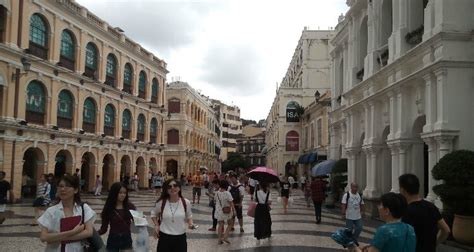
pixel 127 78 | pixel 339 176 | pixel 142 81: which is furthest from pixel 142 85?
pixel 339 176

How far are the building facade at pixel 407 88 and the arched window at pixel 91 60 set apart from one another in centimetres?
1658

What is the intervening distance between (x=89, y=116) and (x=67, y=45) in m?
5.17

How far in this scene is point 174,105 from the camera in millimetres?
53719

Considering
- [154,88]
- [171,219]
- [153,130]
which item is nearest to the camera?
[171,219]

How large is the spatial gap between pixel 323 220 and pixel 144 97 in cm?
2633

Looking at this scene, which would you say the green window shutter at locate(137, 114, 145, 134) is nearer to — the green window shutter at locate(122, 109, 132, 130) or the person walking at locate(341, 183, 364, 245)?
the green window shutter at locate(122, 109, 132, 130)

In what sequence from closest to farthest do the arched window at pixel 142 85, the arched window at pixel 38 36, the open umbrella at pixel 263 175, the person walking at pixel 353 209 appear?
the person walking at pixel 353 209, the open umbrella at pixel 263 175, the arched window at pixel 38 36, the arched window at pixel 142 85

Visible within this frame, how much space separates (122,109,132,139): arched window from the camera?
1479 inches

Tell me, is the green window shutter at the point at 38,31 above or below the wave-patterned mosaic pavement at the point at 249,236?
above

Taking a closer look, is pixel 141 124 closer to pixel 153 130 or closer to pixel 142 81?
pixel 153 130

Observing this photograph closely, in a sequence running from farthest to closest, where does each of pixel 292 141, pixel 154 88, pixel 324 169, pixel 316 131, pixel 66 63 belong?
1. pixel 292 141
2. pixel 154 88
3. pixel 316 131
4. pixel 66 63
5. pixel 324 169

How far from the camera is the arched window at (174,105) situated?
5353 centimetres

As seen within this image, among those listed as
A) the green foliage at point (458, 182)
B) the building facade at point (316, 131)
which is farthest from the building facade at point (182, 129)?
the green foliage at point (458, 182)

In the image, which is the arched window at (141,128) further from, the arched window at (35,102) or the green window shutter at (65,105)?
the arched window at (35,102)
